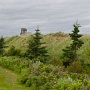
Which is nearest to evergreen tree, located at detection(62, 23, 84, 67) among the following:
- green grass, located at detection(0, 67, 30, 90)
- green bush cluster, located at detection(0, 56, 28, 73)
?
green bush cluster, located at detection(0, 56, 28, 73)

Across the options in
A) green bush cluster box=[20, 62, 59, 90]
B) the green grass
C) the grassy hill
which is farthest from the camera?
the grassy hill

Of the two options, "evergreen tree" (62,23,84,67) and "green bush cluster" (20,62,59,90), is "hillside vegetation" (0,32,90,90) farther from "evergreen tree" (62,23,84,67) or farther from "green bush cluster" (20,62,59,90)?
"evergreen tree" (62,23,84,67)

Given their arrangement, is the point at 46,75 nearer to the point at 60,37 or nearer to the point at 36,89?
the point at 36,89

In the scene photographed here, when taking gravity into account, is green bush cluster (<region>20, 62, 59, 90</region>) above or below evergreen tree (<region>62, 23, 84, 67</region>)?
below

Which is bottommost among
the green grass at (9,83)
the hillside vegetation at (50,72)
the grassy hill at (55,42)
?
the green grass at (9,83)

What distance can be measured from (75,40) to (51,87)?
32.5 metres

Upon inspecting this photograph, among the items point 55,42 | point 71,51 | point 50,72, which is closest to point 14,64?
point 50,72

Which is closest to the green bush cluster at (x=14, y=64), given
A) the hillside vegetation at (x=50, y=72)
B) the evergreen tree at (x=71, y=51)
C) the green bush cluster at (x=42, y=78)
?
the hillside vegetation at (x=50, y=72)

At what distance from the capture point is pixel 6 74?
32.2 metres

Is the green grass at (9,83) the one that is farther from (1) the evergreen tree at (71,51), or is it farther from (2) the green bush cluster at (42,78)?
(1) the evergreen tree at (71,51)

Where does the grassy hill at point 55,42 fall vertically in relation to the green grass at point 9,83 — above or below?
above

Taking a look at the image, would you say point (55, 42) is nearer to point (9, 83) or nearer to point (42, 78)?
point (9, 83)

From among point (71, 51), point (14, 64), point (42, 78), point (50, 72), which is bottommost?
point (42, 78)

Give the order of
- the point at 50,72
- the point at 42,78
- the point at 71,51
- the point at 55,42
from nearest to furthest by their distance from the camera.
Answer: the point at 42,78
the point at 50,72
the point at 71,51
the point at 55,42
